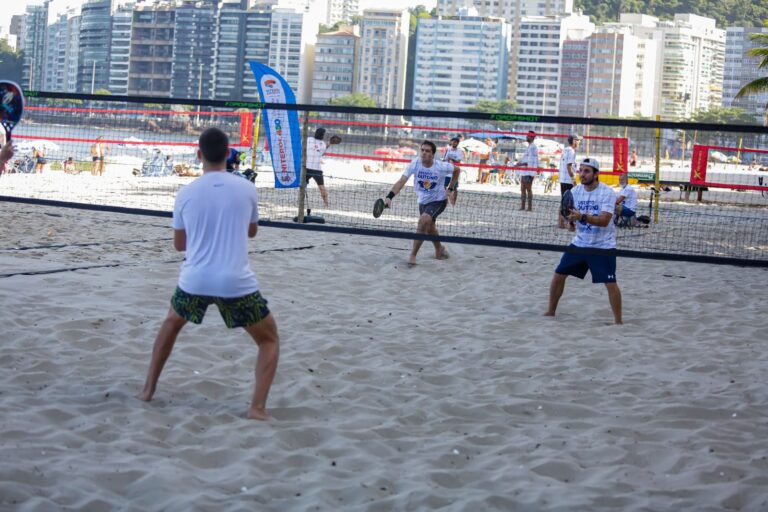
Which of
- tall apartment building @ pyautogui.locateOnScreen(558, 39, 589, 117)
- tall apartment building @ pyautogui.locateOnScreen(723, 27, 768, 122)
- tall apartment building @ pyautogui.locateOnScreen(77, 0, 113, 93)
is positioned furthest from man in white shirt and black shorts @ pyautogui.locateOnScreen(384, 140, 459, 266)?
tall apartment building @ pyautogui.locateOnScreen(723, 27, 768, 122)

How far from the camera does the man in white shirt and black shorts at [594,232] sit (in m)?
8.14

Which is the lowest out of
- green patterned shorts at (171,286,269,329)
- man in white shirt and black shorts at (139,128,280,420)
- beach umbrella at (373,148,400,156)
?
green patterned shorts at (171,286,269,329)

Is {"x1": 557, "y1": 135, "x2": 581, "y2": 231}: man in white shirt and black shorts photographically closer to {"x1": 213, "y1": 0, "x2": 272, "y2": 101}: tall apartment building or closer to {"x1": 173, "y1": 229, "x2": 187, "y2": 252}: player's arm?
{"x1": 173, "y1": 229, "x2": 187, "y2": 252}: player's arm

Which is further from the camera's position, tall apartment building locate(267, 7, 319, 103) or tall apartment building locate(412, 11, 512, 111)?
tall apartment building locate(412, 11, 512, 111)

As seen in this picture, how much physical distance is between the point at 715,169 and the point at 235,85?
148 meters

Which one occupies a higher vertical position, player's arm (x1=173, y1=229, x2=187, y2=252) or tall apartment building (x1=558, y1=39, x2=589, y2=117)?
tall apartment building (x1=558, y1=39, x2=589, y2=117)

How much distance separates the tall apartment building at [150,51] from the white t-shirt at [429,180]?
477 feet

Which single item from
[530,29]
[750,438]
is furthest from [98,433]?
[530,29]

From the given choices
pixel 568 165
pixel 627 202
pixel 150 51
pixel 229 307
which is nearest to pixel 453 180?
pixel 627 202

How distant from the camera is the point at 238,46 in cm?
16350

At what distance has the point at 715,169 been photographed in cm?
1773

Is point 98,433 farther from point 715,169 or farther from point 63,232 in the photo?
point 715,169

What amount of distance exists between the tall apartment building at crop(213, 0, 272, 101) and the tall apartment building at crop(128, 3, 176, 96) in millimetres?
7522

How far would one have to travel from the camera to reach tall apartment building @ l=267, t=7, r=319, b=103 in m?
168
